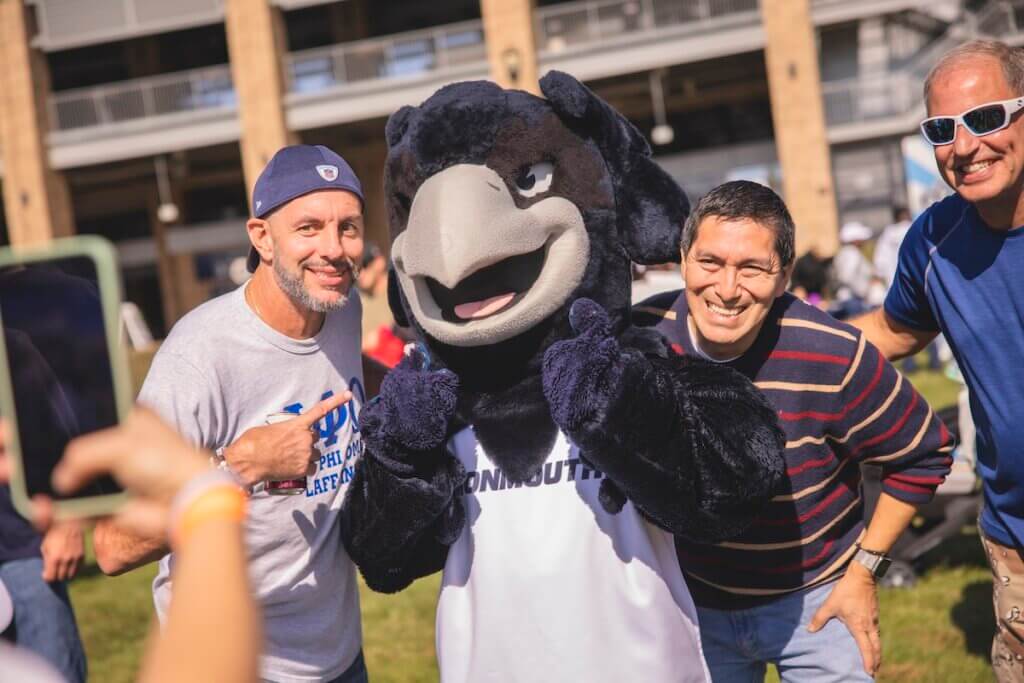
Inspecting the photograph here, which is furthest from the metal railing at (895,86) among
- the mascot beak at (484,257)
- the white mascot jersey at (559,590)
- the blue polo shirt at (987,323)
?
the white mascot jersey at (559,590)

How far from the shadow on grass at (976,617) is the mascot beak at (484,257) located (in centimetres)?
339

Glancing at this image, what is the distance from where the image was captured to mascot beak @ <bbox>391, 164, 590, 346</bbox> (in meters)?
2.21

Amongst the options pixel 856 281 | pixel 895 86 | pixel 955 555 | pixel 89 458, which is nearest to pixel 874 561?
pixel 89 458

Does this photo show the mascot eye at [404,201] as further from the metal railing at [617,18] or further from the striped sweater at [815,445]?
the metal railing at [617,18]

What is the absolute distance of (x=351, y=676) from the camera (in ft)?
10.0

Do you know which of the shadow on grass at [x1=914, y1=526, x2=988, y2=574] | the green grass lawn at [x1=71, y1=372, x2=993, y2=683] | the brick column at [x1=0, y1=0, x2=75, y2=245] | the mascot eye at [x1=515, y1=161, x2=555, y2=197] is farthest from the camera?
the brick column at [x1=0, y1=0, x2=75, y2=245]

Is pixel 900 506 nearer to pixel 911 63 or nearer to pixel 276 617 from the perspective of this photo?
pixel 276 617

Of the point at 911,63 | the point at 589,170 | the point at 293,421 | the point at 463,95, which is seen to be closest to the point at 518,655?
the point at 293,421

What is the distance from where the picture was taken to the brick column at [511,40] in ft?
64.8

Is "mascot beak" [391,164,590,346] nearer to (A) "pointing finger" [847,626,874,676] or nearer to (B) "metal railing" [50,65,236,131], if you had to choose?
(A) "pointing finger" [847,626,874,676]

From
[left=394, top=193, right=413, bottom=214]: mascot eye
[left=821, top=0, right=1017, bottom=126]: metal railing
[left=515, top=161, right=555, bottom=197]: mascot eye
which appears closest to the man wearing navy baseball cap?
[left=394, top=193, right=413, bottom=214]: mascot eye

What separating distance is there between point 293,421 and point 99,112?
21.9m

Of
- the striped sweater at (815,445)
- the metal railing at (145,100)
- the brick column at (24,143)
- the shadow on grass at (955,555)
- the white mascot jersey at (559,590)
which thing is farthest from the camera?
the brick column at (24,143)

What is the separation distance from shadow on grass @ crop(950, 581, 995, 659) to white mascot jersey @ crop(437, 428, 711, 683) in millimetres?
2961
